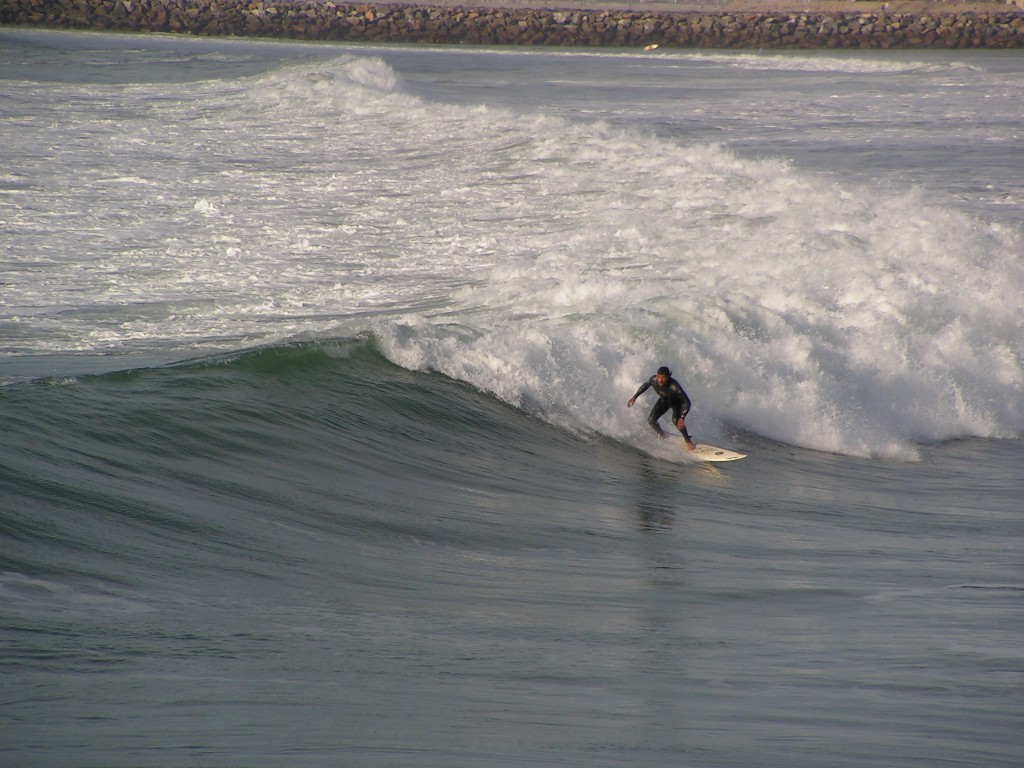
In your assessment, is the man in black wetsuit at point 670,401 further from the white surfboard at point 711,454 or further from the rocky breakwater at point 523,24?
the rocky breakwater at point 523,24

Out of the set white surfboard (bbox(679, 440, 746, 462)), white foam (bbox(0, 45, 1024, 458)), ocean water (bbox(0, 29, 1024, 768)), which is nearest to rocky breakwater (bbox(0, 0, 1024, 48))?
ocean water (bbox(0, 29, 1024, 768))

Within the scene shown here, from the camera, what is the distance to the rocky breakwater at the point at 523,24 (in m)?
67.3

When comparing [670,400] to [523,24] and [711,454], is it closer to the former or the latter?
[711,454]

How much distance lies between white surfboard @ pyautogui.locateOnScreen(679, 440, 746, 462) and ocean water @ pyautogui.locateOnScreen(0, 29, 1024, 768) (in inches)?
8.3

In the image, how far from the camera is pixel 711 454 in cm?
1075

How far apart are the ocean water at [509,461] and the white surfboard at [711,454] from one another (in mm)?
211

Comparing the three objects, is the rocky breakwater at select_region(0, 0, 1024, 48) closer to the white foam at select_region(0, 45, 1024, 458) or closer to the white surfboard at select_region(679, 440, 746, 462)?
the white foam at select_region(0, 45, 1024, 458)

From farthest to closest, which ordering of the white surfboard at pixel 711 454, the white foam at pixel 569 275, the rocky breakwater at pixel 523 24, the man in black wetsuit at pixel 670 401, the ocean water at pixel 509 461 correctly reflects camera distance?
the rocky breakwater at pixel 523 24 < the white foam at pixel 569 275 < the white surfboard at pixel 711 454 < the man in black wetsuit at pixel 670 401 < the ocean water at pixel 509 461

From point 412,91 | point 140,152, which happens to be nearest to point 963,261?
point 140,152

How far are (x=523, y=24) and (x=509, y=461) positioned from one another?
64049mm

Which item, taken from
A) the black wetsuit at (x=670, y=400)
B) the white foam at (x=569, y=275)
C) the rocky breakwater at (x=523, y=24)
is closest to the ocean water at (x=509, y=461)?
the white foam at (x=569, y=275)

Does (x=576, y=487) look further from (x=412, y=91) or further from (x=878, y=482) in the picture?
(x=412, y=91)

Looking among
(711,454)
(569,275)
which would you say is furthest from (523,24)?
(711,454)

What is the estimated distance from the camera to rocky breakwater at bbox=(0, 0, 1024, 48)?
6731 centimetres
